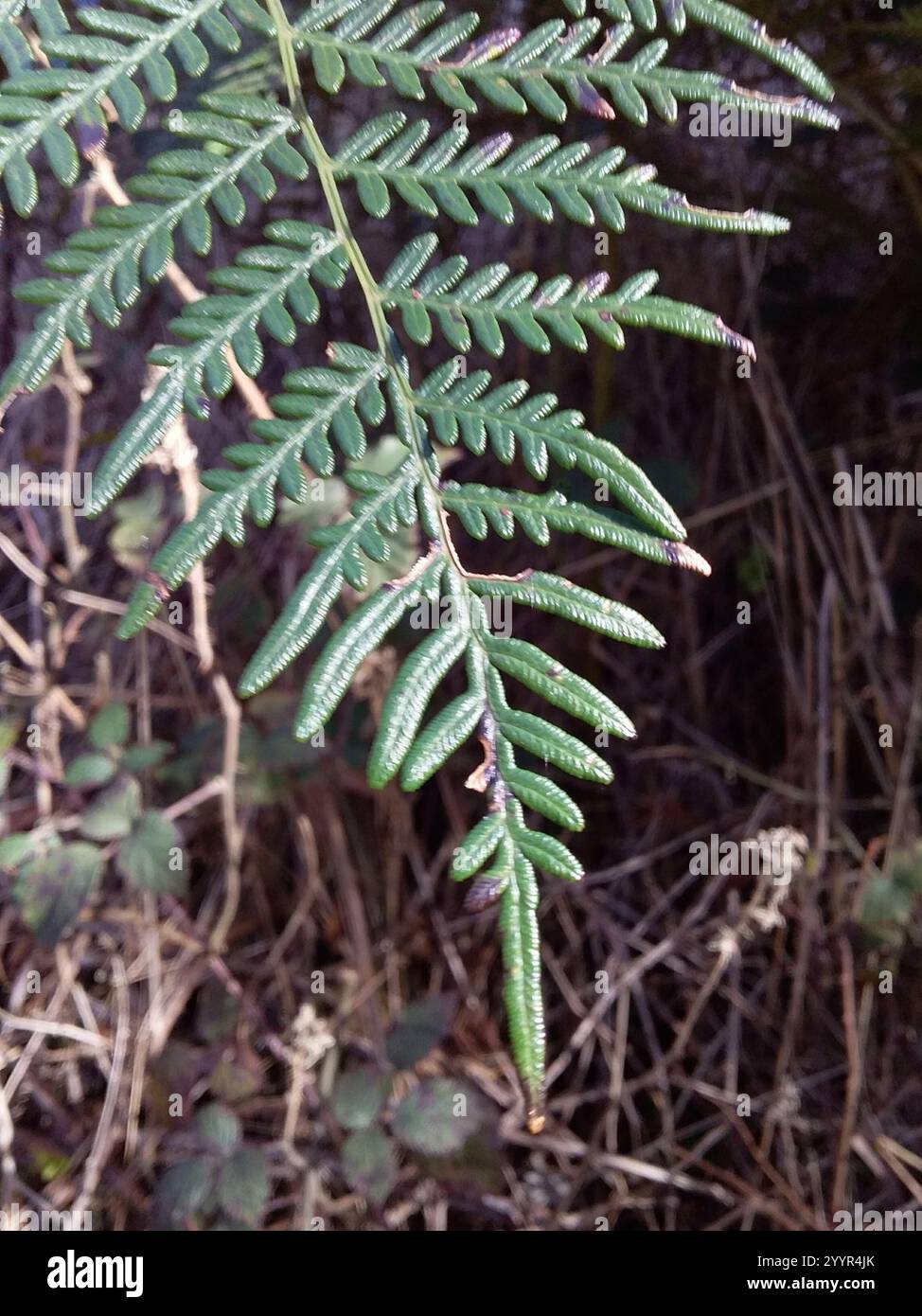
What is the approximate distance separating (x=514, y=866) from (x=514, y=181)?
0.40 metres

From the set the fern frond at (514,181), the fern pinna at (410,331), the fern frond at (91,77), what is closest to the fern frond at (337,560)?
the fern pinna at (410,331)

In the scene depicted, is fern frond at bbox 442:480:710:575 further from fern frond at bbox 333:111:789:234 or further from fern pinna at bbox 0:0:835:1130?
fern frond at bbox 333:111:789:234

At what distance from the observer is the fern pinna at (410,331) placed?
0.57m

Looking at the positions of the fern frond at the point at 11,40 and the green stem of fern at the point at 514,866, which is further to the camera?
the fern frond at the point at 11,40

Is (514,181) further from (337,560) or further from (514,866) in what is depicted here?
(514,866)

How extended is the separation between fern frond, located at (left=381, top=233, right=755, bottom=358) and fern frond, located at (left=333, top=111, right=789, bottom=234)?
1.3 inches

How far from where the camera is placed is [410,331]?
0.62 meters

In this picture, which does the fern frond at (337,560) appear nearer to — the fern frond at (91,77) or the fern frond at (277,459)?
the fern frond at (277,459)

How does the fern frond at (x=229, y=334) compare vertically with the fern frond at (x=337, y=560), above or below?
above

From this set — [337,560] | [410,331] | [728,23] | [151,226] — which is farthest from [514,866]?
[728,23]

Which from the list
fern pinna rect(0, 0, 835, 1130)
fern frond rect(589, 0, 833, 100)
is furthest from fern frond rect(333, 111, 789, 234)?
fern frond rect(589, 0, 833, 100)

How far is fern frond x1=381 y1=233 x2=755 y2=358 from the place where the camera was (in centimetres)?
60
